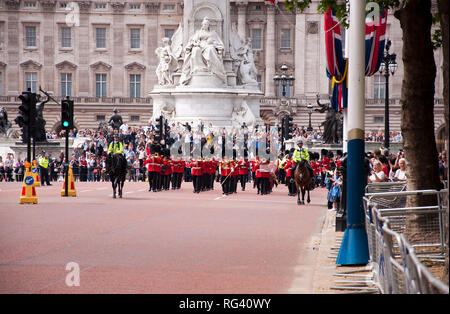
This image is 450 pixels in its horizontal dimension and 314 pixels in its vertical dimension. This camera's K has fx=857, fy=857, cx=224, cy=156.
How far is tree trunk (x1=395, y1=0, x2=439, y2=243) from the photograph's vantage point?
13.4m

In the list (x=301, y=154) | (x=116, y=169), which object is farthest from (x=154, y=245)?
(x=301, y=154)

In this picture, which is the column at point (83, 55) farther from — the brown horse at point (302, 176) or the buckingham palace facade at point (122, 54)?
the brown horse at point (302, 176)

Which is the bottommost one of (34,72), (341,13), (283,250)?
(283,250)

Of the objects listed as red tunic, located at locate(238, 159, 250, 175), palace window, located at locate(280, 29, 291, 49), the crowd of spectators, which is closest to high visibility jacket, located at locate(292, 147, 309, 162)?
red tunic, located at locate(238, 159, 250, 175)

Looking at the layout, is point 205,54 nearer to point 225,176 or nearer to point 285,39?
point 225,176

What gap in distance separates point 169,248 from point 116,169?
49.5 ft

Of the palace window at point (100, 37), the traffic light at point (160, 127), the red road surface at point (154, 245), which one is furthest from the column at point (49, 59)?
the red road surface at point (154, 245)

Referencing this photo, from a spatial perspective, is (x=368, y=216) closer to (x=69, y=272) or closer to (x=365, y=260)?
(x=365, y=260)

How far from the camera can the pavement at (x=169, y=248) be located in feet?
34.4

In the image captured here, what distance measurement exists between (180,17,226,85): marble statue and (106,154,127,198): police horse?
2656cm

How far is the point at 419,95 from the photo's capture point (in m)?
13.5

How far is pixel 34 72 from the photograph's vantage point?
90.5 metres
